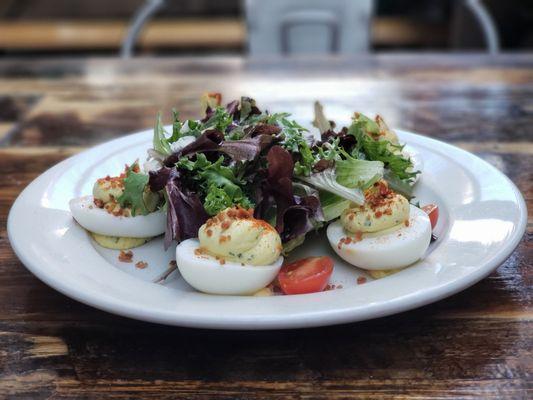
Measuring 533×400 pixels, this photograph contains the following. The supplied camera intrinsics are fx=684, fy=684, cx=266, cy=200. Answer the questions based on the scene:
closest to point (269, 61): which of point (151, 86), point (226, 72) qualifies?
point (226, 72)

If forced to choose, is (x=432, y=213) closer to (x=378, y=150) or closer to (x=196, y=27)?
(x=378, y=150)

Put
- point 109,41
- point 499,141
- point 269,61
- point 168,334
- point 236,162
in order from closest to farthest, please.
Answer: point 168,334, point 236,162, point 499,141, point 269,61, point 109,41

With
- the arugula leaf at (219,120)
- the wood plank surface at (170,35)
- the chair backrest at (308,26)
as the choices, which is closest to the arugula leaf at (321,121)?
the arugula leaf at (219,120)

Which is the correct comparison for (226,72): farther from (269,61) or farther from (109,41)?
(109,41)

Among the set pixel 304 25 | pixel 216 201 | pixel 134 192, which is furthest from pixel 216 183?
pixel 304 25

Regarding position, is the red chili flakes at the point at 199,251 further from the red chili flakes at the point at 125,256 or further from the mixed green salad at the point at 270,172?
the red chili flakes at the point at 125,256

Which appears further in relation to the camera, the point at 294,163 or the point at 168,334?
the point at 294,163

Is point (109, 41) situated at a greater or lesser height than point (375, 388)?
lesser

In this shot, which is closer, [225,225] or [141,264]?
[225,225]
